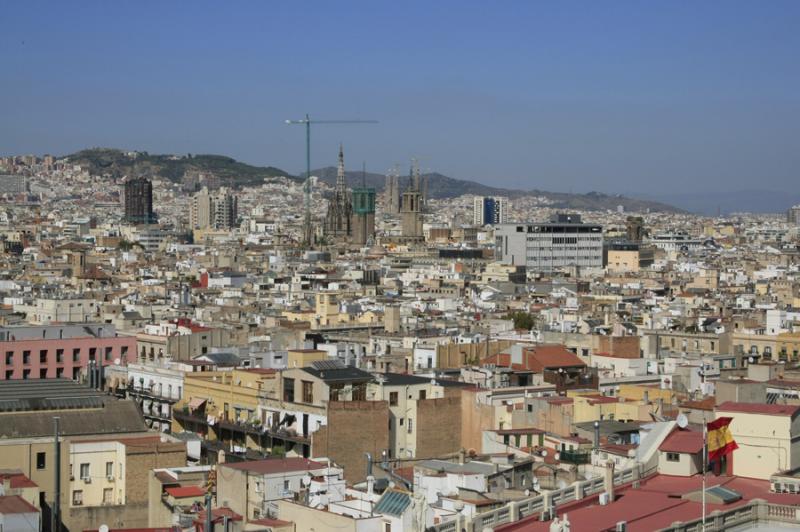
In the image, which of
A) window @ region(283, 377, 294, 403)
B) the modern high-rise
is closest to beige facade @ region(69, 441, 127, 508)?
window @ region(283, 377, 294, 403)

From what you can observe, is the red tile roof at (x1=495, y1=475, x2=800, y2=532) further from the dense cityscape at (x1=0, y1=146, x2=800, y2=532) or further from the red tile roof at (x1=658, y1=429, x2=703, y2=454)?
the red tile roof at (x1=658, y1=429, x2=703, y2=454)

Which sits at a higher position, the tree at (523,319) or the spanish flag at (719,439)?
the spanish flag at (719,439)

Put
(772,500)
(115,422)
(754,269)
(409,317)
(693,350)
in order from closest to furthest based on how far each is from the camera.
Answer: (772,500) < (115,422) < (693,350) < (409,317) < (754,269)

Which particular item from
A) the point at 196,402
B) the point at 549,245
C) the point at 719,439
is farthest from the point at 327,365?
the point at 549,245

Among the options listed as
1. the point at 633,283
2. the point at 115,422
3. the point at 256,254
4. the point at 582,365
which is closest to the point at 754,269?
the point at 633,283

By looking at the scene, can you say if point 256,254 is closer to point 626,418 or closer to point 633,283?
point 633,283

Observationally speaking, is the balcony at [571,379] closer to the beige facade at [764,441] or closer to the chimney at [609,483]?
the beige facade at [764,441]

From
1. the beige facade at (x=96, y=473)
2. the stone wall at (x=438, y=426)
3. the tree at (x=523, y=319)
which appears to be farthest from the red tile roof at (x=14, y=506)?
the tree at (x=523, y=319)
